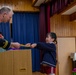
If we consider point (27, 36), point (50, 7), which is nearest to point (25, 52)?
point (50, 7)

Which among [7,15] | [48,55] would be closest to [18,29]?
[48,55]

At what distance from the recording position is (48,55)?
8.96 ft

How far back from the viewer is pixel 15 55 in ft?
4.22

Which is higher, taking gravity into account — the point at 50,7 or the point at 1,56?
the point at 50,7

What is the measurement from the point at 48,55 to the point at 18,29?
110 inches

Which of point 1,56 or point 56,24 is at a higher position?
point 56,24

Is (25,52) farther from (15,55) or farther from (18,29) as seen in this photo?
(18,29)

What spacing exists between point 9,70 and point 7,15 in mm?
473

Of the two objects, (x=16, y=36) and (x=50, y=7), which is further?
(x=16, y=36)

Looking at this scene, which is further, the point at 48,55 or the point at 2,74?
the point at 48,55

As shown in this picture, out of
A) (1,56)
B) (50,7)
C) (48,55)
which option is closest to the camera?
(1,56)

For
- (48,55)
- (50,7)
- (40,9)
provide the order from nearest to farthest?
(48,55) → (50,7) → (40,9)

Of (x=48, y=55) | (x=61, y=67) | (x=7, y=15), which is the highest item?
(x=7, y=15)

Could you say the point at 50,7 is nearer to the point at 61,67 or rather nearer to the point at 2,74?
the point at 61,67
